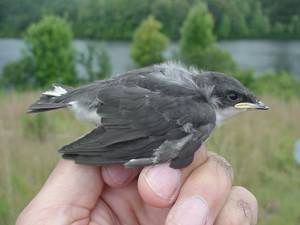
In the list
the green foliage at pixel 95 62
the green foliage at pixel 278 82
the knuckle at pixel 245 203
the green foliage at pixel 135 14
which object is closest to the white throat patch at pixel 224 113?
the knuckle at pixel 245 203

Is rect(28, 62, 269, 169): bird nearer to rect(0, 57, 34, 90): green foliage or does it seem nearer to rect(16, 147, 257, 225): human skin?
rect(16, 147, 257, 225): human skin

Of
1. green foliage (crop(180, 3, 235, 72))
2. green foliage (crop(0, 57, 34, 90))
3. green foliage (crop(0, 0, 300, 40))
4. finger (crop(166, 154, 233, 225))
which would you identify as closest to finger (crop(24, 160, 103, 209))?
finger (crop(166, 154, 233, 225))

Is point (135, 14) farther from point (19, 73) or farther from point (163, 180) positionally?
point (163, 180)

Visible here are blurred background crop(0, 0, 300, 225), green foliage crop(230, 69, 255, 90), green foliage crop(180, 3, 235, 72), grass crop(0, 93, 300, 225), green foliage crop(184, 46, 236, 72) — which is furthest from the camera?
green foliage crop(180, 3, 235, 72)

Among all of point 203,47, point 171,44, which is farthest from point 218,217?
point 171,44

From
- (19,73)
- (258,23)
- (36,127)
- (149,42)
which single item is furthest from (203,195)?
(149,42)

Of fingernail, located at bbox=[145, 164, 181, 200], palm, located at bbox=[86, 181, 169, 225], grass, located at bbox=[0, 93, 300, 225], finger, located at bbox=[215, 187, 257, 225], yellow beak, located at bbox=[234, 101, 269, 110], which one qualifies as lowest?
grass, located at bbox=[0, 93, 300, 225]
